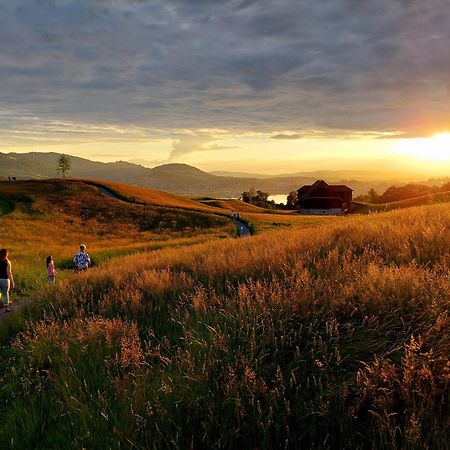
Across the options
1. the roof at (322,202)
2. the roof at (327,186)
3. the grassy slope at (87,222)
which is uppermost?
the roof at (327,186)

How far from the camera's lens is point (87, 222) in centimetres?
5603

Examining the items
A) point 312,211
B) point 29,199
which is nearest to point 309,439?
point 29,199

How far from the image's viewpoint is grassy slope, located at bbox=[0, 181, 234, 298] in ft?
128

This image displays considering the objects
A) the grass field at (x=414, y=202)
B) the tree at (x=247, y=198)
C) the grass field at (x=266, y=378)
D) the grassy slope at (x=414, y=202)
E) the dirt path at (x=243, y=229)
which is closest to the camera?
the grass field at (x=266, y=378)

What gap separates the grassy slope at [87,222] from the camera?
1538 inches

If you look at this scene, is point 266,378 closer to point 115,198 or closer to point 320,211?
point 115,198

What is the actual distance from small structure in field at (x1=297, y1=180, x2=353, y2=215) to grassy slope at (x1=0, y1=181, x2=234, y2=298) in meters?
59.9

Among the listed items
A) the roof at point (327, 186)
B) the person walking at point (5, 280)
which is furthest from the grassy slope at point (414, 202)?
the person walking at point (5, 280)

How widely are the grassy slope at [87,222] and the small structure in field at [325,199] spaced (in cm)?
5987

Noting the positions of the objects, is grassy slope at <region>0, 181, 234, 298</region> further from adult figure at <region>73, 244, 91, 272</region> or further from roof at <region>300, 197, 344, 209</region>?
roof at <region>300, 197, 344, 209</region>

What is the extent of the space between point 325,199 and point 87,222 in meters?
75.6

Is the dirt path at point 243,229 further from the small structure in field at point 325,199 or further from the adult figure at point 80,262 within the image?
the small structure in field at point 325,199

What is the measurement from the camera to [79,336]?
5.46 m

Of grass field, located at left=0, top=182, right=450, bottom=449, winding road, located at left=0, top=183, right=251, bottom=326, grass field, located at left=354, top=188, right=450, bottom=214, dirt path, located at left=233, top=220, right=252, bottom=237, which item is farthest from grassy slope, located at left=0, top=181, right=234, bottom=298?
grass field, located at left=0, top=182, right=450, bottom=449
